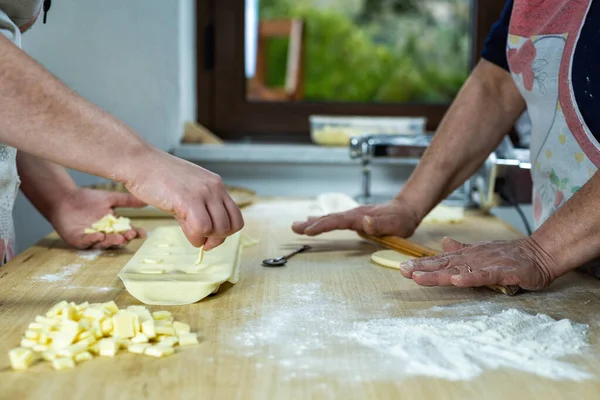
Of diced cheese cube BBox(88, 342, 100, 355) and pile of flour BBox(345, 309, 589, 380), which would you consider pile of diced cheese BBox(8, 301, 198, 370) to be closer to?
diced cheese cube BBox(88, 342, 100, 355)

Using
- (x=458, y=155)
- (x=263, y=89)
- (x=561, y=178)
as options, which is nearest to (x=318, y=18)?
(x=263, y=89)

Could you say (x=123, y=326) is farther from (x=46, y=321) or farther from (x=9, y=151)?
(x=9, y=151)

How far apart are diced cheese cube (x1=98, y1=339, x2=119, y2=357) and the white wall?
1502 mm

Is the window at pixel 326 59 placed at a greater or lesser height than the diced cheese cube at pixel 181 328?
greater

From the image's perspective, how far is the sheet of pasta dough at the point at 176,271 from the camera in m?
1.02

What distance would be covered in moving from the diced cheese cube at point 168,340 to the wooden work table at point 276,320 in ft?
0.05

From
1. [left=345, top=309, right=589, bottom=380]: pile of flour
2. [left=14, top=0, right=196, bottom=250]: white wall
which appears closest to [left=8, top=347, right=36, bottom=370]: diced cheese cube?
[left=345, top=309, right=589, bottom=380]: pile of flour

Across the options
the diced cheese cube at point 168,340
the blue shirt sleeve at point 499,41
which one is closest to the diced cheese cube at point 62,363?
the diced cheese cube at point 168,340

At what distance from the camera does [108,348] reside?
82cm

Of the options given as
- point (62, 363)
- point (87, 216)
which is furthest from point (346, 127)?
point (62, 363)

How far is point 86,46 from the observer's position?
224 cm

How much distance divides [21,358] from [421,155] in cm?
127

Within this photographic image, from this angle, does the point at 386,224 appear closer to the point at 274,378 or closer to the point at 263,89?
the point at 274,378

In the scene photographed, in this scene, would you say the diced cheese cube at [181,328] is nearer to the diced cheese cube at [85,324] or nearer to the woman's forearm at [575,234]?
the diced cheese cube at [85,324]
